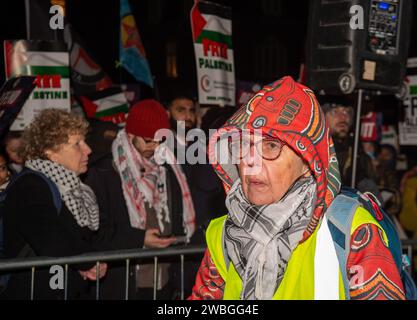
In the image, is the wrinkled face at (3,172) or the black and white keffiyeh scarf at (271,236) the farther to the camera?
the wrinkled face at (3,172)

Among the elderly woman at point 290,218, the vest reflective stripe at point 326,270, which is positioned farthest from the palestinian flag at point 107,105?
the vest reflective stripe at point 326,270

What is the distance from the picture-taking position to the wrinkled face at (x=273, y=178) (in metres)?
2.41

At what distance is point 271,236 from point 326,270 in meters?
0.25

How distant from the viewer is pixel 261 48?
1388 inches

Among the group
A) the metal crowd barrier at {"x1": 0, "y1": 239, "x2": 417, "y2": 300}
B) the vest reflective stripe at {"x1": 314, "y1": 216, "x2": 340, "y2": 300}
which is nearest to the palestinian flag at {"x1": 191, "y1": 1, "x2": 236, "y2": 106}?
the metal crowd barrier at {"x1": 0, "y1": 239, "x2": 417, "y2": 300}

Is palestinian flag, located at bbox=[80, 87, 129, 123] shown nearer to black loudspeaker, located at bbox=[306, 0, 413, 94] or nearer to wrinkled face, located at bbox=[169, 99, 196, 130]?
wrinkled face, located at bbox=[169, 99, 196, 130]

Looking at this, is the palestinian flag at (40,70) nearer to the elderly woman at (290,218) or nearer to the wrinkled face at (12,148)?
the wrinkled face at (12,148)

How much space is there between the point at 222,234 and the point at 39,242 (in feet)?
5.38

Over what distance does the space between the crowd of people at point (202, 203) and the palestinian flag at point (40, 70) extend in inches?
15.0

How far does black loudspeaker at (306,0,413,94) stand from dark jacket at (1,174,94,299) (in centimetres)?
261

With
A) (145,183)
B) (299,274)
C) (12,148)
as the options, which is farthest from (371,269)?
(12,148)

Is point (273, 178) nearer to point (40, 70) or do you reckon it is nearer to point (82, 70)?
point (40, 70)

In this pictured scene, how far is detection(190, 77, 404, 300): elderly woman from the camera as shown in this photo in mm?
2182
